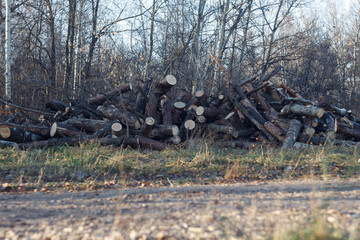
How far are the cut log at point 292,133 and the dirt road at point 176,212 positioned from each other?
3.64 m

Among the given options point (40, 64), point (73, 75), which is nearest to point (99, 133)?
point (73, 75)

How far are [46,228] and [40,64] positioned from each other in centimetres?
1549

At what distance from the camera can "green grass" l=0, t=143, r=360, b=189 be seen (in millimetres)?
6039

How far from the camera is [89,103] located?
11312 mm

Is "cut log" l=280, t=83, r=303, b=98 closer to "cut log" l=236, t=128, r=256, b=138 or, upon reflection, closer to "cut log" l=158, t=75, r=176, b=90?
"cut log" l=236, t=128, r=256, b=138

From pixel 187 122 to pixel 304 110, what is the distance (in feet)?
11.1

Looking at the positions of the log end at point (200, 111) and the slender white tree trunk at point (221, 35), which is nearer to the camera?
the log end at point (200, 111)

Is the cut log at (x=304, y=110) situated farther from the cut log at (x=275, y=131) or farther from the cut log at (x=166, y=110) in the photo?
the cut log at (x=166, y=110)

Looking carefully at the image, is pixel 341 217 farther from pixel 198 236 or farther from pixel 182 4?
pixel 182 4

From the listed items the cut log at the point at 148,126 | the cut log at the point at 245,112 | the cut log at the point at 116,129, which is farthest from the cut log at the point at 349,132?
the cut log at the point at 116,129

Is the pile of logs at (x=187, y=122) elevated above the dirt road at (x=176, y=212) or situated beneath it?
elevated above

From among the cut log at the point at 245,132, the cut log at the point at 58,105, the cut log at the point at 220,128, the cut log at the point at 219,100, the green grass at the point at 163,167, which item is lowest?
the green grass at the point at 163,167

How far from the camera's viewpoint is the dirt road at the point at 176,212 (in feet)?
9.89

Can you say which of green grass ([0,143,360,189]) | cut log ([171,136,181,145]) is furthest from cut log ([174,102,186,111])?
green grass ([0,143,360,189])
